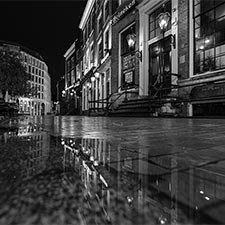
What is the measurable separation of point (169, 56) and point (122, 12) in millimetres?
6209

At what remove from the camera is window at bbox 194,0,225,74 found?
8.38 metres

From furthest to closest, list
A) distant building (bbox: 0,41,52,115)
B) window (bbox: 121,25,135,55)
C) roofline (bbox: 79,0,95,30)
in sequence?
distant building (bbox: 0,41,52,115) → roofline (bbox: 79,0,95,30) → window (bbox: 121,25,135,55)

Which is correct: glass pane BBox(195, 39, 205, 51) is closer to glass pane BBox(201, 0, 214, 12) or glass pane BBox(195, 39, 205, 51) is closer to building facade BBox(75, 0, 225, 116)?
building facade BBox(75, 0, 225, 116)

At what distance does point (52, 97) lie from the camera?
9725 cm

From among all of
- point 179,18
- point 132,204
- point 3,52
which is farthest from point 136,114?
point 3,52

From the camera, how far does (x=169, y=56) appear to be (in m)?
10.9

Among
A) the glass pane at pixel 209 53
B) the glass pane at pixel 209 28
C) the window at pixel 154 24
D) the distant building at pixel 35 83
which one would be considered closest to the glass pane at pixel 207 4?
the glass pane at pixel 209 28

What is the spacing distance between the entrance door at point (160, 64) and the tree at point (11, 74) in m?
14.4

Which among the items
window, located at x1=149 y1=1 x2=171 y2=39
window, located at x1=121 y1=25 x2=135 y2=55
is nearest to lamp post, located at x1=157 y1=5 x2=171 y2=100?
window, located at x1=149 y1=1 x2=171 y2=39

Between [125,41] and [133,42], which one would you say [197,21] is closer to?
[133,42]

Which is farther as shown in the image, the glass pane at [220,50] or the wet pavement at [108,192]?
the glass pane at [220,50]

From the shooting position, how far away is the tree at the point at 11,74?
1892cm

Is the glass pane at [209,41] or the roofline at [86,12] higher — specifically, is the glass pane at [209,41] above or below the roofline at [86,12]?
below

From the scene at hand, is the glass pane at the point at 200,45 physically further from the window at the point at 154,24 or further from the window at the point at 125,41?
the window at the point at 125,41
